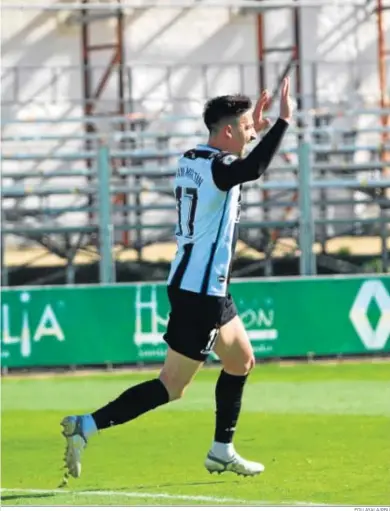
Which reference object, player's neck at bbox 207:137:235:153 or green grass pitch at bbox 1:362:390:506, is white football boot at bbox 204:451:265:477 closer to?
green grass pitch at bbox 1:362:390:506

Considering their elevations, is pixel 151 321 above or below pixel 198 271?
below

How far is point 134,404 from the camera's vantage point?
855 centimetres

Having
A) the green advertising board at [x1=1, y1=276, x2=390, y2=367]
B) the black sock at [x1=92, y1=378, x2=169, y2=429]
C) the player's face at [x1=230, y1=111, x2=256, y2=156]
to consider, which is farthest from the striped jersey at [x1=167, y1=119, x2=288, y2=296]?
the green advertising board at [x1=1, y1=276, x2=390, y2=367]

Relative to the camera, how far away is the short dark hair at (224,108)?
8.49 metres

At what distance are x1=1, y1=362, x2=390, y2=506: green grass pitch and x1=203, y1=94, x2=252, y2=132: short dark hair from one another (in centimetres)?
203

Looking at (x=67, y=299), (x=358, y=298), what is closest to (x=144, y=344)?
(x=67, y=299)

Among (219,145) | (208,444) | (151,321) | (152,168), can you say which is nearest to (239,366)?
(219,145)

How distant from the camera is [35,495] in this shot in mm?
8602

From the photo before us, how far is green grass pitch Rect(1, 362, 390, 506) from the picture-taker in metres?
8.43

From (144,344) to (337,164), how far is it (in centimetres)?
671

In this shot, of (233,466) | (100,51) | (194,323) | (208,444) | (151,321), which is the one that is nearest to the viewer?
(194,323)

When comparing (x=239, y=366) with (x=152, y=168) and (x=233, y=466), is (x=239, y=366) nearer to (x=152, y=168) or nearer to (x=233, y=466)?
(x=233, y=466)

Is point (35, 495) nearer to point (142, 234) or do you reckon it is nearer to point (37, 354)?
A: point (37, 354)

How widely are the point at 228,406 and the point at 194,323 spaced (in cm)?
65
